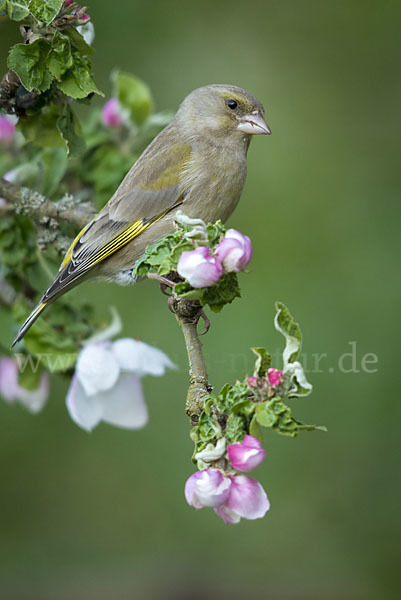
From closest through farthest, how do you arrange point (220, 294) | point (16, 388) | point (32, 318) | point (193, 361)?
point (220, 294) < point (193, 361) < point (32, 318) < point (16, 388)

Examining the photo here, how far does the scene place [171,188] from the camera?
9.55ft

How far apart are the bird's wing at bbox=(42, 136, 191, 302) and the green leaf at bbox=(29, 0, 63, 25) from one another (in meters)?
0.79

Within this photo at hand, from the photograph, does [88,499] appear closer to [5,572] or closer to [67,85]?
[5,572]

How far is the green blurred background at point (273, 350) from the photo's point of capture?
13.6ft

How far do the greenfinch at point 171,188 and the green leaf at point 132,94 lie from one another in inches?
5.6

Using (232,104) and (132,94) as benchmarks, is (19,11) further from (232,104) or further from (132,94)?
(232,104)

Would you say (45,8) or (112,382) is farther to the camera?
(112,382)

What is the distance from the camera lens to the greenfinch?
2.79 m

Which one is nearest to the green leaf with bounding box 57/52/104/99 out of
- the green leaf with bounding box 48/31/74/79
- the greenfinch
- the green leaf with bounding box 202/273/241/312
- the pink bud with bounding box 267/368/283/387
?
the green leaf with bounding box 48/31/74/79

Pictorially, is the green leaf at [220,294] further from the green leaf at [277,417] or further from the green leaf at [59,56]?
the green leaf at [59,56]

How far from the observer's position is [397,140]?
476 cm

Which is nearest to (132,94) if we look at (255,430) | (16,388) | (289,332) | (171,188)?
(171,188)

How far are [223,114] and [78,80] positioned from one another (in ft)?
3.61

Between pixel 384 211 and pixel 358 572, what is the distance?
6.68 ft
